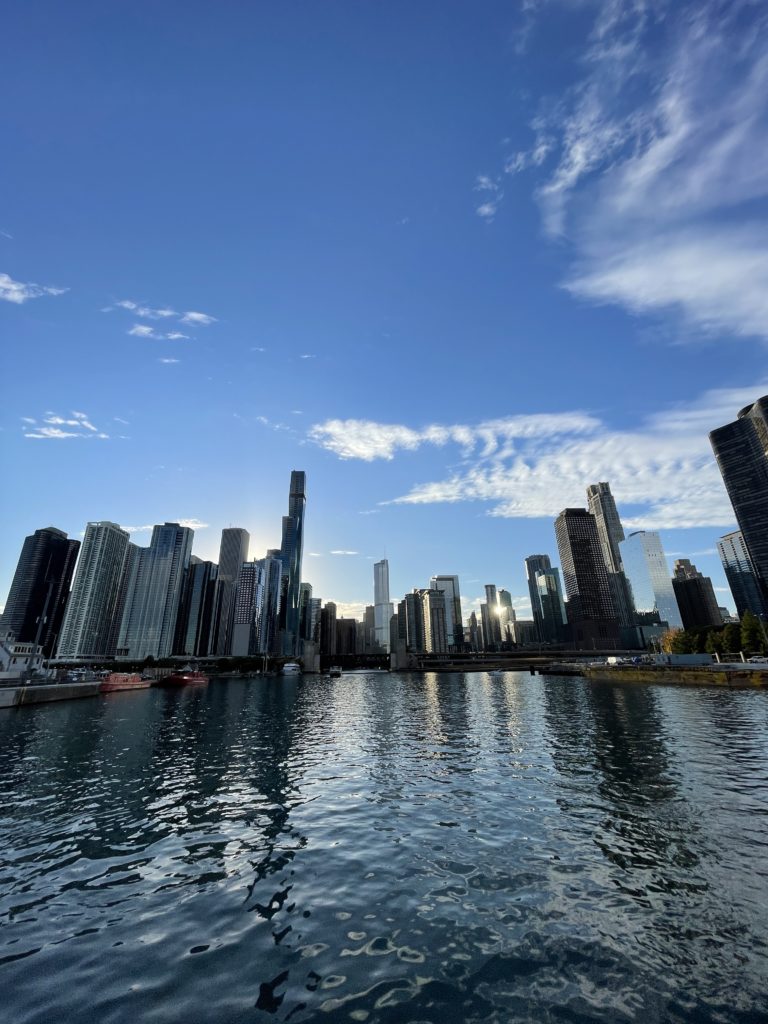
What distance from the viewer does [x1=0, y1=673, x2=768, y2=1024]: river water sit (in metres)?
9.48

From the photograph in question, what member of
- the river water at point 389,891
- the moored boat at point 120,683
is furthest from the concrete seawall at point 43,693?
the river water at point 389,891

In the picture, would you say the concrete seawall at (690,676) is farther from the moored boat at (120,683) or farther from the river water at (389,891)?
the moored boat at (120,683)

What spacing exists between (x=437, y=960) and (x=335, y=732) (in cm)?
4055

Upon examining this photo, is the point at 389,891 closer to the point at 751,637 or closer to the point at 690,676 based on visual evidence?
the point at 690,676

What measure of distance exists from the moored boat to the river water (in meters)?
102

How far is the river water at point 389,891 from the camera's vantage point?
948cm

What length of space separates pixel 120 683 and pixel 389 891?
14102 centimetres

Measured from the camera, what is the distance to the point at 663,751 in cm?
3347

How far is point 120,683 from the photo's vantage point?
12850cm

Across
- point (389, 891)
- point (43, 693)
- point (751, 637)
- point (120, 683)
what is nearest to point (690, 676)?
point (751, 637)

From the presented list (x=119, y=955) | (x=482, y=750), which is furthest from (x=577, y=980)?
(x=482, y=750)

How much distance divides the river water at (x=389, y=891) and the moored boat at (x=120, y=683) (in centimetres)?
10248

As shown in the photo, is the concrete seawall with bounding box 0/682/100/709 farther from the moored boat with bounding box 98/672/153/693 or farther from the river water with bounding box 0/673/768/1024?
the river water with bounding box 0/673/768/1024

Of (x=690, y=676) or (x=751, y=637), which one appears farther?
(x=751, y=637)
